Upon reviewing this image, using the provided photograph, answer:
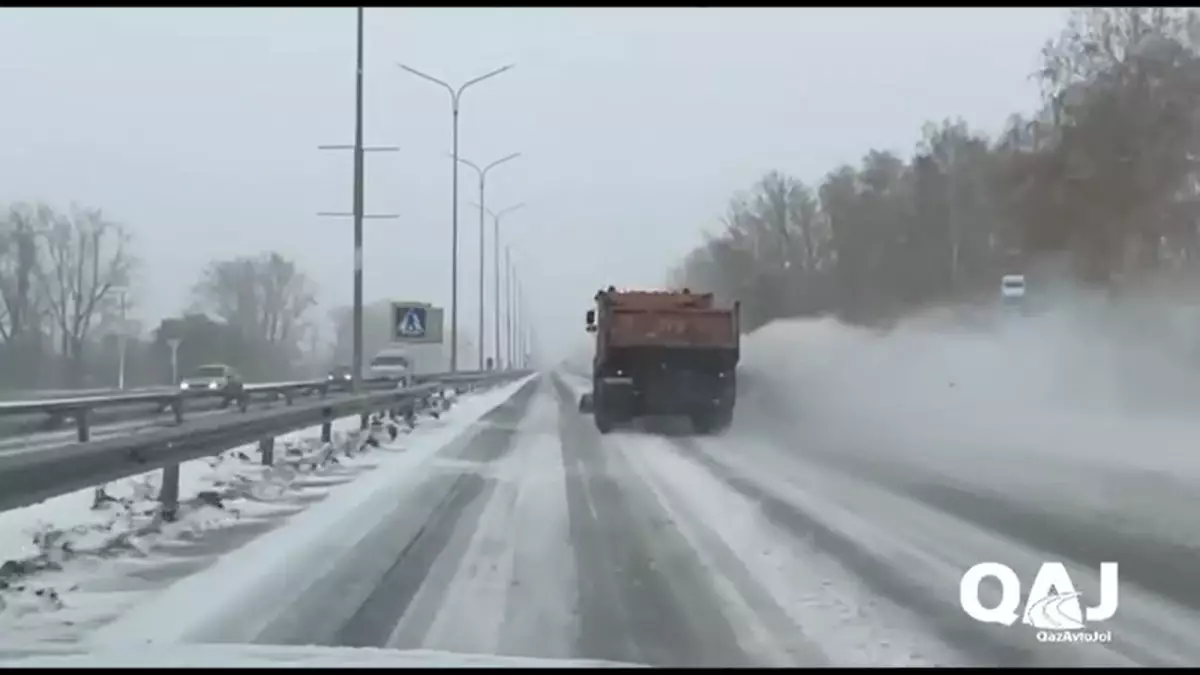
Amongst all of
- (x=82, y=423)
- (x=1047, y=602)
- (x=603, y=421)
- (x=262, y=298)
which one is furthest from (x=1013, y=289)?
(x=262, y=298)

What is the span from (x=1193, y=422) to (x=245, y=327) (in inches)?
2996

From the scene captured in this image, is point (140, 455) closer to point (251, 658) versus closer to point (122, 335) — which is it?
point (251, 658)

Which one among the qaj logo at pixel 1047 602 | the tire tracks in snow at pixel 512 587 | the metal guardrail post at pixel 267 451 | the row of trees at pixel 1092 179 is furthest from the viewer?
the row of trees at pixel 1092 179

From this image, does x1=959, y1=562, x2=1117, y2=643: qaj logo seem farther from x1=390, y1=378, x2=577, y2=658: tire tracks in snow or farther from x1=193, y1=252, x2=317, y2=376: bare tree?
x1=193, y1=252, x2=317, y2=376: bare tree

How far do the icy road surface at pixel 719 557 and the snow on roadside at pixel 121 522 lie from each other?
0.69m

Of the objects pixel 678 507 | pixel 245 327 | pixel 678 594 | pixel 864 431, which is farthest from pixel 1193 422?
pixel 245 327

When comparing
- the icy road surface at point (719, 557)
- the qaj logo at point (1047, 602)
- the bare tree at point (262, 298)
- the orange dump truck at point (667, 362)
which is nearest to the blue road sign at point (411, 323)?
the orange dump truck at point (667, 362)

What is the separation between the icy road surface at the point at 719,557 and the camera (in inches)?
326

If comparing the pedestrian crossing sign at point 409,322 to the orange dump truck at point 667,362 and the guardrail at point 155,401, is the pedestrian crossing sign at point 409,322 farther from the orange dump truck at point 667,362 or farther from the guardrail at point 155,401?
the orange dump truck at point 667,362

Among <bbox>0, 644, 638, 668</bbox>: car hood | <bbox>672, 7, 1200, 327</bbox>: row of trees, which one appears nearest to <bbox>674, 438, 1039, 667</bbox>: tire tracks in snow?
<bbox>0, 644, 638, 668</bbox>: car hood

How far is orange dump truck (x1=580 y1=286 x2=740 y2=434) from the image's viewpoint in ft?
96.2

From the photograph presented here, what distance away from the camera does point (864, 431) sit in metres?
28.8

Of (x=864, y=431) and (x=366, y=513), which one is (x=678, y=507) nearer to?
(x=366, y=513)

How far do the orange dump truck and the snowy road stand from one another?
349 inches
